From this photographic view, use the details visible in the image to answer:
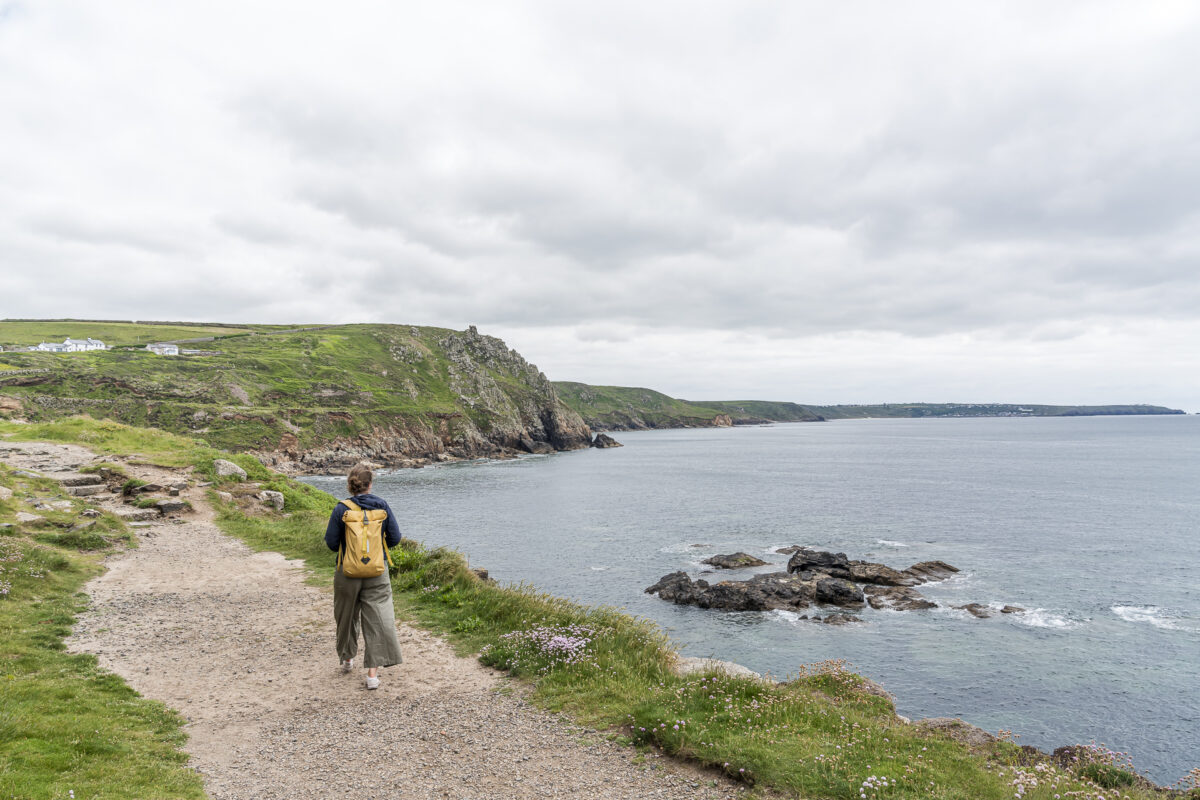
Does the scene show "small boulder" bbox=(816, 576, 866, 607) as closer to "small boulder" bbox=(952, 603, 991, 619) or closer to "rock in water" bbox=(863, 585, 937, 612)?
"rock in water" bbox=(863, 585, 937, 612)

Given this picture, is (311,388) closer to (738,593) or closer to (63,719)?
(738,593)

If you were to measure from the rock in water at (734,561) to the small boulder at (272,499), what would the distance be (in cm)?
2849

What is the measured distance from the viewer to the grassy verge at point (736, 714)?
24.3ft

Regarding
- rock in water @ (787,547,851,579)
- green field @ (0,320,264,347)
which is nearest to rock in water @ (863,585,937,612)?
rock in water @ (787,547,851,579)

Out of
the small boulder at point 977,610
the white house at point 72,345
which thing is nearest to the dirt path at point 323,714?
the small boulder at point 977,610

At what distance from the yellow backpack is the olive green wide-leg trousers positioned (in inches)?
9.9

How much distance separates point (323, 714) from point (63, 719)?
3.15m

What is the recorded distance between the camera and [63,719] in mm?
7715

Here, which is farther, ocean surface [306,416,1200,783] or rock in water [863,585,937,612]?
rock in water [863,585,937,612]

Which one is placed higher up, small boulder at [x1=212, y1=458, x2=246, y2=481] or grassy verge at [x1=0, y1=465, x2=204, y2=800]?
small boulder at [x1=212, y1=458, x2=246, y2=481]

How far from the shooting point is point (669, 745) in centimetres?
803

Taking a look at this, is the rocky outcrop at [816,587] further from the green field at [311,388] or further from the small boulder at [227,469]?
the green field at [311,388]

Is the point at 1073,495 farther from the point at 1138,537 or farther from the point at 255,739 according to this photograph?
the point at 255,739

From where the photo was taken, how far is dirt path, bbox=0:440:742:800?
7191 mm
